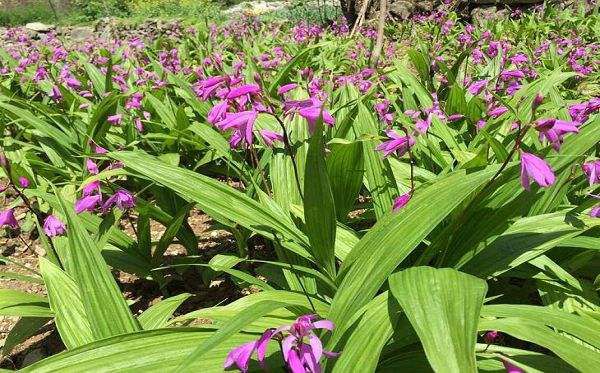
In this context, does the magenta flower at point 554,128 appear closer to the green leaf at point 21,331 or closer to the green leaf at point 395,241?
the green leaf at point 395,241

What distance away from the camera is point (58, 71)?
17.7 feet

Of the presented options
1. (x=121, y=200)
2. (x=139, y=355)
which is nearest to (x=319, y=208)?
(x=139, y=355)

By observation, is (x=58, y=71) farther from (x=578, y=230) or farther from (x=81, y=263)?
(x=578, y=230)

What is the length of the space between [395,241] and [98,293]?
80cm

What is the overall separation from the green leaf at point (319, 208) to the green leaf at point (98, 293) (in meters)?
0.57

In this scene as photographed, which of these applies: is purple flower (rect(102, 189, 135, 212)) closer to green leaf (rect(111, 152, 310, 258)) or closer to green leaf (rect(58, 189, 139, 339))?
green leaf (rect(111, 152, 310, 258))

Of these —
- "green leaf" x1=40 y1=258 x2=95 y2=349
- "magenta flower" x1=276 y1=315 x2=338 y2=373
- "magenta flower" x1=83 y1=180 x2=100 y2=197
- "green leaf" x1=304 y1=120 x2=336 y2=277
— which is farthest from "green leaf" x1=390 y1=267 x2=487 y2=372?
"magenta flower" x1=83 y1=180 x2=100 y2=197

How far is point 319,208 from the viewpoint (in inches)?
58.7

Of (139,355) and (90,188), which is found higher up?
(90,188)

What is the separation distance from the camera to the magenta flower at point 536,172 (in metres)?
1.14

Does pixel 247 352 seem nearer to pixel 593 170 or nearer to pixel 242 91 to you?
pixel 242 91

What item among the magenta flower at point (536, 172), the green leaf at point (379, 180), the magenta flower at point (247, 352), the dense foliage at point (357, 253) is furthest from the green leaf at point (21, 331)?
the magenta flower at point (536, 172)

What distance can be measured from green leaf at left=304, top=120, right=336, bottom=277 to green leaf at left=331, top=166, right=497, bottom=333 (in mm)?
145

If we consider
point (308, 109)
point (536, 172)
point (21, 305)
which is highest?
point (308, 109)
